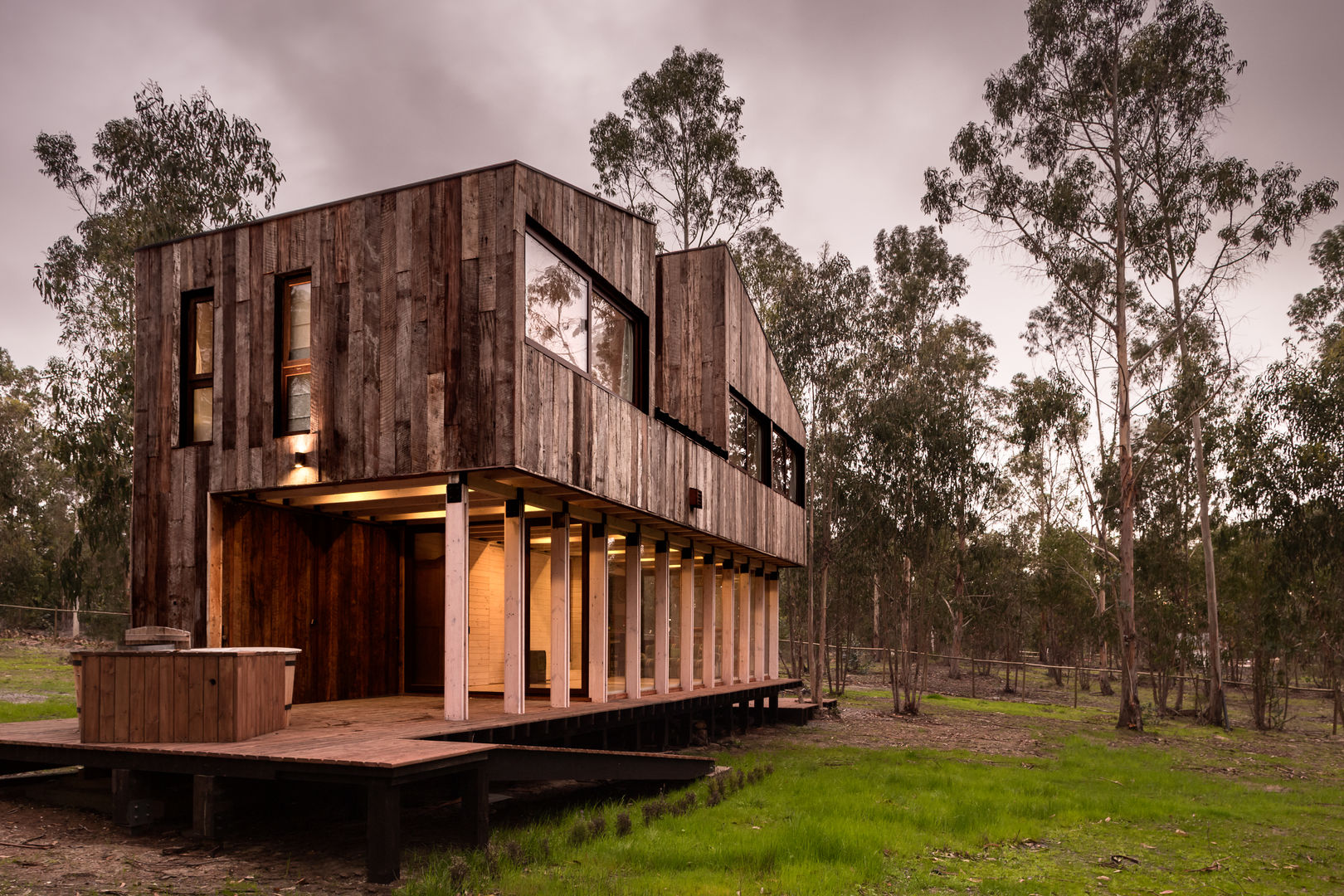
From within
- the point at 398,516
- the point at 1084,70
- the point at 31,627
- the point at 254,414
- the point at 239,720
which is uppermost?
the point at 1084,70

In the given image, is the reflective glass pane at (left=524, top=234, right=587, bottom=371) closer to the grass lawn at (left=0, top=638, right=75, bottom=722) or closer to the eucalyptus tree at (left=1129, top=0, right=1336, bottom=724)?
the grass lawn at (left=0, top=638, right=75, bottom=722)

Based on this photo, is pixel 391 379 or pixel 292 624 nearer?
pixel 391 379

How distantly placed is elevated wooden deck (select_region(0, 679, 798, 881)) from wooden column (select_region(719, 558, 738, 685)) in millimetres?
6897

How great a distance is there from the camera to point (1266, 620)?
2384 cm

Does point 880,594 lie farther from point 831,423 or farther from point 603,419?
point 603,419

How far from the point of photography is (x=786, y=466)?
21672 mm

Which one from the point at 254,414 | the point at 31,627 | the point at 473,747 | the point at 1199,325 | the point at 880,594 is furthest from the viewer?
the point at 880,594

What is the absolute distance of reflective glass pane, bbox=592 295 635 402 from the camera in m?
11.4

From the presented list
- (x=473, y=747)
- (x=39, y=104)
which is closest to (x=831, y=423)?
(x=473, y=747)

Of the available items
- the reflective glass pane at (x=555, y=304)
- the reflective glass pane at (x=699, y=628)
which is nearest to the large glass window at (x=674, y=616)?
the reflective glass pane at (x=699, y=628)

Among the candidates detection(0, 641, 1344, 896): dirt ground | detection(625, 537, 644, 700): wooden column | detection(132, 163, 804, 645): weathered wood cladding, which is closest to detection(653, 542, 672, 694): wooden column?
detection(625, 537, 644, 700): wooden column

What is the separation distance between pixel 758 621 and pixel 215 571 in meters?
13.2

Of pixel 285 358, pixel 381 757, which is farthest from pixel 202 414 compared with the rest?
pixel 381 757

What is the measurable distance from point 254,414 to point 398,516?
278cm
